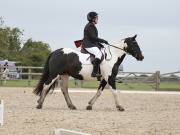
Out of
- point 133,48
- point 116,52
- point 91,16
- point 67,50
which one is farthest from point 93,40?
point 133,48

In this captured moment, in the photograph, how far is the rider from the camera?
17172mm

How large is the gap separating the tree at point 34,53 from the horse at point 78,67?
71.7m

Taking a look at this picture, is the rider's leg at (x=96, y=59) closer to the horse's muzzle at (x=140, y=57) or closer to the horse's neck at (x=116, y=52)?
the horse's neck at (x=116, y=52)

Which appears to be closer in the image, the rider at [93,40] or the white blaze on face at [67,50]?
the rider at [93,40]

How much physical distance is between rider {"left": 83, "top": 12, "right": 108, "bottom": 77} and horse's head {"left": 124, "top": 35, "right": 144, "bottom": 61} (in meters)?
0.88

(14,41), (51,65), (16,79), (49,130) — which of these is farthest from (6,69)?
(14,41)

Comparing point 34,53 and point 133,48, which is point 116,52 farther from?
point 34,53

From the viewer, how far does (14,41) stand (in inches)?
3846

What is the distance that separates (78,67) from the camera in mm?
17328

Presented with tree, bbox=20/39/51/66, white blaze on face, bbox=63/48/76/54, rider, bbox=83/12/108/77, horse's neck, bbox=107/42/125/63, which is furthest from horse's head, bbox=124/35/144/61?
tree, bbox=20/39/51/66

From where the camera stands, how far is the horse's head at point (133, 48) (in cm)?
1797

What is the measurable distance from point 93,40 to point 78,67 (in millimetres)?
842

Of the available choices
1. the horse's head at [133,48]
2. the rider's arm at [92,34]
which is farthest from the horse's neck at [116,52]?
the rider's arm at [92,34]

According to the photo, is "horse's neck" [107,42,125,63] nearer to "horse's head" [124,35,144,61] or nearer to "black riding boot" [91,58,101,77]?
"horse's head" [124,35,144,61]
